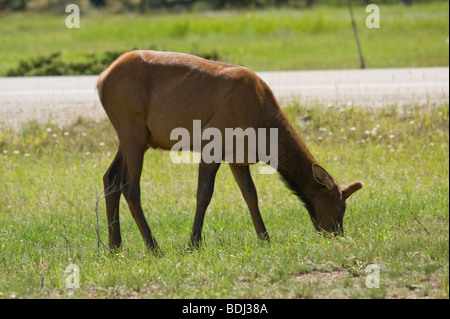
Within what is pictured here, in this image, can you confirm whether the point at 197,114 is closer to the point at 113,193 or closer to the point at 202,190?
the point at 202,190

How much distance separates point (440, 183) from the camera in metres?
9.55

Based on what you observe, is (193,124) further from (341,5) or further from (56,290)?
(341,5)

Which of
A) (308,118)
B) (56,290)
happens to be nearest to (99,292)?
(56,290)

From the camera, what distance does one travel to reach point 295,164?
7.12 m

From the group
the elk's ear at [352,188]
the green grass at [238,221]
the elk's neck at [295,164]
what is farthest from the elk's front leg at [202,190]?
the elk's ear at [352,188]

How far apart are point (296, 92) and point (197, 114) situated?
6460 millimetres

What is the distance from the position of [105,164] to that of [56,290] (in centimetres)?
493

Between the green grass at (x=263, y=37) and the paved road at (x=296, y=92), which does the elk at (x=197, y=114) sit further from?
the green grass at (x=263, y=37)

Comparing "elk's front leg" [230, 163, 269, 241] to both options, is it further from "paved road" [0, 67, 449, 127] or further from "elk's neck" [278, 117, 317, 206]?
"paved road" [0, 67, 449, 127]

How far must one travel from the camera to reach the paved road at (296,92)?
1230cm

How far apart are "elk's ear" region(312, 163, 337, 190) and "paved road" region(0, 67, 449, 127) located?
5.20 metres

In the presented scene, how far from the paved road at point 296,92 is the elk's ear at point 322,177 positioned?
5201 mm

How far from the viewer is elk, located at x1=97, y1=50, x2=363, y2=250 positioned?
271 inches
